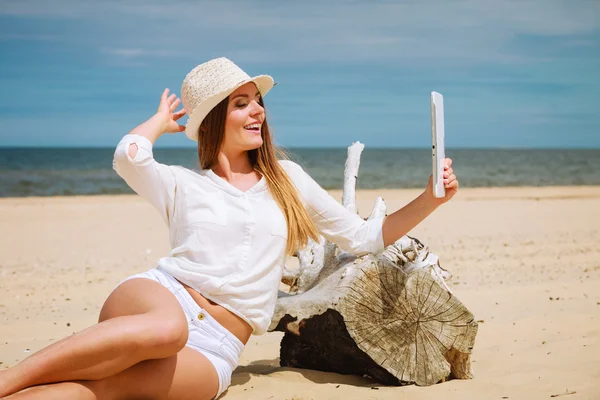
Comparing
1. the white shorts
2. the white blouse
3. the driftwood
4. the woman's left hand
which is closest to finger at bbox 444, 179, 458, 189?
the woman's left hand

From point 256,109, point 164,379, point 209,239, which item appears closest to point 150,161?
point 209,239

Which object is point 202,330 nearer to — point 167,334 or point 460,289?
point 167,334

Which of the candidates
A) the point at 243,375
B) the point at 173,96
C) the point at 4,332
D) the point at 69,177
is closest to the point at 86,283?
the point at 4,332

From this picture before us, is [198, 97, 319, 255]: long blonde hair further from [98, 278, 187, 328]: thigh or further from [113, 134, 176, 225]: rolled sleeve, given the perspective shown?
[98, 278, 187, 328]: thigh

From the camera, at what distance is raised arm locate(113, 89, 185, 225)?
3.42 metres

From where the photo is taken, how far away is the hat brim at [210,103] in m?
3.60

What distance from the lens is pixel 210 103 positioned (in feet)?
11.9

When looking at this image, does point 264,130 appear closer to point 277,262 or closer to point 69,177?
point 277,262

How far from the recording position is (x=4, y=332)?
5.82 metres

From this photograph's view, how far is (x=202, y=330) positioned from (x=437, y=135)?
4.96 ft

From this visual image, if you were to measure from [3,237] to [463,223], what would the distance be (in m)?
8.32

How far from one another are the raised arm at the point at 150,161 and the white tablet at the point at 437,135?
1322 mm

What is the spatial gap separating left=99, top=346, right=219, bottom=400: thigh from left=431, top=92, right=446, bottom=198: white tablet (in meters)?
1.49

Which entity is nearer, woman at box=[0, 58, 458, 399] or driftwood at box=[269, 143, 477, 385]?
woman at box=[0, 58, 458, 399]
